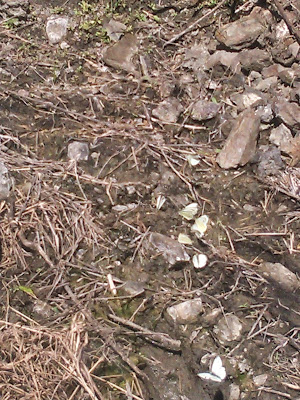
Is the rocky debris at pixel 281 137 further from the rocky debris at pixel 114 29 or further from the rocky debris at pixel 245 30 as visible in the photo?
the rocky debris at pixel 114 29

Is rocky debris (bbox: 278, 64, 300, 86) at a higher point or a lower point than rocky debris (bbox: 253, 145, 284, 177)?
higher

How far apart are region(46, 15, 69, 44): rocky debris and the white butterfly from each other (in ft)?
5.40

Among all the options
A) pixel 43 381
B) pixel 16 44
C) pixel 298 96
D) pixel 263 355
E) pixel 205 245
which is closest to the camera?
pixel 43 381

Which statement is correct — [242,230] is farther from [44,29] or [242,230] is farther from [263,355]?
[44,29]

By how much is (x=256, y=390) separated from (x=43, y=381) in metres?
0.73

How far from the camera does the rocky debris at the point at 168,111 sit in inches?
98.5

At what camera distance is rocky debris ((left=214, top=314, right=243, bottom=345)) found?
204cm

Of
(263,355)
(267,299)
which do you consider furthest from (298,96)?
(263,355)

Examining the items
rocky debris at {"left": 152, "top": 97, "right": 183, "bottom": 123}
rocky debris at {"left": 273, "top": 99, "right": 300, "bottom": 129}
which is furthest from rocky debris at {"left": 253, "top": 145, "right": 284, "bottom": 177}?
rocky debris at {"left": 152, "top": 97, "right": 183, "bottom": 123}

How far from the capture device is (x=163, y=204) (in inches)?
91.0

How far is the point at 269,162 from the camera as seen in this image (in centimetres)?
237

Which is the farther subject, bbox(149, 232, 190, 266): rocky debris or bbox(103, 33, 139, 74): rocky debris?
bbox(103, 33, 139, 74): rocky debris

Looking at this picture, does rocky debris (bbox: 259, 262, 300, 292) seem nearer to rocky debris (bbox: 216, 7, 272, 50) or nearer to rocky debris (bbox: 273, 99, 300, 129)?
rocky debris (bbox: 273, 99, 300, 129)

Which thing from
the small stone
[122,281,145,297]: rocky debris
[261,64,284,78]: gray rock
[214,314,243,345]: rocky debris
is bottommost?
the small stone
